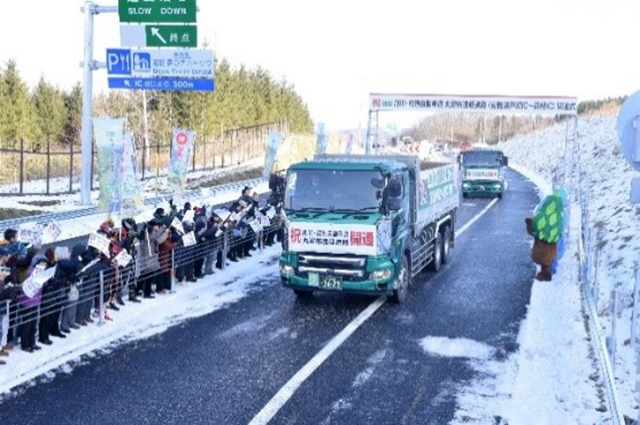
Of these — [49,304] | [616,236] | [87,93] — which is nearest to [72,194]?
[87,93]

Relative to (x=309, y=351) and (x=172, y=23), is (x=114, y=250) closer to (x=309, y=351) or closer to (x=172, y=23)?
(x=309, y=351)

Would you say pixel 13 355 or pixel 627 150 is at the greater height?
pixel 627 150

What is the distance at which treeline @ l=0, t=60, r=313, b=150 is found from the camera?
49219 millimetres

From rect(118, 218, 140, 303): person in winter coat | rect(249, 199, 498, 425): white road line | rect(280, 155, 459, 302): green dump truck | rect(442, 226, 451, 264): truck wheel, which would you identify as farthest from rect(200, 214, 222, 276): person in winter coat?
rect(442, 226, 451, 264): truck wheel

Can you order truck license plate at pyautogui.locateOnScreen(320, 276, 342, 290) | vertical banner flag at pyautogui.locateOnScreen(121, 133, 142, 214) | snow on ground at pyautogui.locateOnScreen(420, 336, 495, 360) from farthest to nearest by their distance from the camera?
1. vertical banner flag at pyautogui.locateOnScreen(121, 133, 142, 214)
2. truck license plate at pyautogui.locateOnScreen(320, 276, 342, 290)
3. snow on ground at pyautogui.locateOnScreen(420, 336, 495, 360)

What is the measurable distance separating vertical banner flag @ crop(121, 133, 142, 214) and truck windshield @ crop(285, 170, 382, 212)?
987 cm

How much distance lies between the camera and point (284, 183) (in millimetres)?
Answer: 12625

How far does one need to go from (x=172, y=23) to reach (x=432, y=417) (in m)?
16.4

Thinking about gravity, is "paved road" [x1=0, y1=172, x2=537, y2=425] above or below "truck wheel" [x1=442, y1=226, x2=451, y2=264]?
below

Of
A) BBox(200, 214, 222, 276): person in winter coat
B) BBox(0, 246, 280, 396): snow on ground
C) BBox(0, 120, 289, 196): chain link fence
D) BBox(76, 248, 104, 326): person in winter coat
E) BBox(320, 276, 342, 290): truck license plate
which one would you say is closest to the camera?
BBox(0, 246, 280, 396): snow on ground

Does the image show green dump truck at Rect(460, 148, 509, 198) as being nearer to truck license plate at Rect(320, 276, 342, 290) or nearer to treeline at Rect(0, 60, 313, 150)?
treeline at Rect(0, 60, 313, 150)

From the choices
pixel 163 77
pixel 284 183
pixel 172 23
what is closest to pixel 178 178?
pixel 163 77

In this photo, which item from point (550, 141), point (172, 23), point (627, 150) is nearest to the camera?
point (627, 150)

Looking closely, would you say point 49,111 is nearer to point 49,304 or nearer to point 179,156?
point 179,156
